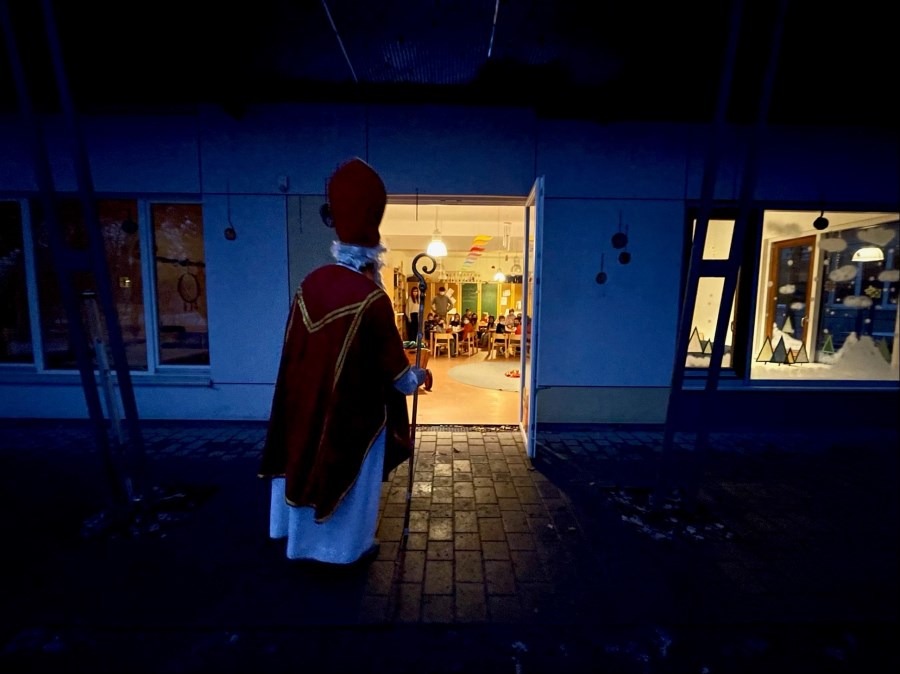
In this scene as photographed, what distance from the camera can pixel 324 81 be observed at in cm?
428

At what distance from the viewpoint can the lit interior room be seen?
Answer: 5.73 metres

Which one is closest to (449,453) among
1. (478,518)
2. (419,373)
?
(478,518)

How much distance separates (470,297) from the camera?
1702 cm

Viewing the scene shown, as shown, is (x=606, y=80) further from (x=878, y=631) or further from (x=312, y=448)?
(x=878, y=631)

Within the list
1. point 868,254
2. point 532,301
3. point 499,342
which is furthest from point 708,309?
point 499,342

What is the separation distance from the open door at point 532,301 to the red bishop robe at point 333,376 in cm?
187

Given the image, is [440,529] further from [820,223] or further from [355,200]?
[820,223]

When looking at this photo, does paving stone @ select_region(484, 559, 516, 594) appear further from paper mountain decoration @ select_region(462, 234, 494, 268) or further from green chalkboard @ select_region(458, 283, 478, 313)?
green chalkboard @ select_region(458, 283, 478, 313)

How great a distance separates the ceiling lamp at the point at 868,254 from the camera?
530cm

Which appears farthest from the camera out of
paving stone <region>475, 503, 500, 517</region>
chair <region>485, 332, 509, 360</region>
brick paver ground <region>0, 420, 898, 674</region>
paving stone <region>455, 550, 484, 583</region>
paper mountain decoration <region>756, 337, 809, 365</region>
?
chair <region>485, 332, 509, 360</region>

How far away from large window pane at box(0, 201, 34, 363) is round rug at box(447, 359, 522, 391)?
246 inches

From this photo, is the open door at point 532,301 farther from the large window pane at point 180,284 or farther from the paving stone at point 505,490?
the large window pane at point 180,284

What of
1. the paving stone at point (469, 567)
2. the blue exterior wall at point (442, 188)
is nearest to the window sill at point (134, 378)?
the blue exterior wall at point (442, 188)

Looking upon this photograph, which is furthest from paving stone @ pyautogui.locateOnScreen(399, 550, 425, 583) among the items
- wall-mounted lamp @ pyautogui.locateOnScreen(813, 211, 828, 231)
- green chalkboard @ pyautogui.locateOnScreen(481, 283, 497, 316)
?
green chalkboard @ pyautogui.locateOnScreen(481, 283, 497, 316)
